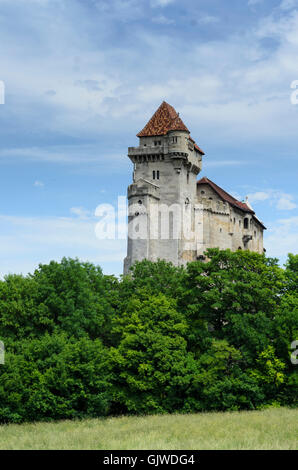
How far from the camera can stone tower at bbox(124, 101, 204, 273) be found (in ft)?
265

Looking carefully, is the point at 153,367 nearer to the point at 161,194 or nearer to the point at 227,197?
the point at 161,194

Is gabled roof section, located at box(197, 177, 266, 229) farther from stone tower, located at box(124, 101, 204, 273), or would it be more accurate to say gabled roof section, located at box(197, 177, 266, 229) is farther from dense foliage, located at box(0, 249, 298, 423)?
dense foliage, located at box(0, 249, 298, 423)

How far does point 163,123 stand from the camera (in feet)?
284

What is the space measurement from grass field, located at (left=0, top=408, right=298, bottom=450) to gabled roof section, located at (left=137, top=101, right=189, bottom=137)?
172 feet

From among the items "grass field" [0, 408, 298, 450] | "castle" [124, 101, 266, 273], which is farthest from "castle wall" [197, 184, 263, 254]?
"grass field" [0, 408, 298, 450]

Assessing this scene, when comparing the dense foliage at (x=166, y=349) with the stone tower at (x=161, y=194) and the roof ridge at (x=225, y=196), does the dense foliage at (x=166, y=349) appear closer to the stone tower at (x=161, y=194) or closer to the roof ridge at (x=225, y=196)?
the stone tower at (x=161, y=194)

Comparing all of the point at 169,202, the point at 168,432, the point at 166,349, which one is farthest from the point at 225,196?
the point at 168,432

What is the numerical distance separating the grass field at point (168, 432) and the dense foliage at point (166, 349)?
2679mm

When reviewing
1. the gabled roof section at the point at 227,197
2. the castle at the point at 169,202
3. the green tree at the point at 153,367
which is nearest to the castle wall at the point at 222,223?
the castle at the point at 169,202

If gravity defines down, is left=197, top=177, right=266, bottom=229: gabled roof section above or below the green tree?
above

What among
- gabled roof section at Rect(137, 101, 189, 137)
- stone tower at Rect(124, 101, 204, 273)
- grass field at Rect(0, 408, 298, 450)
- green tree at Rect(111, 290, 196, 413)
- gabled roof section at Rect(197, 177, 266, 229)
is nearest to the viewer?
grass field at Rect(0, 408, 298, 450)

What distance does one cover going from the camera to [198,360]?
43.2 m

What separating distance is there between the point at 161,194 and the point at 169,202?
5.41 feet
